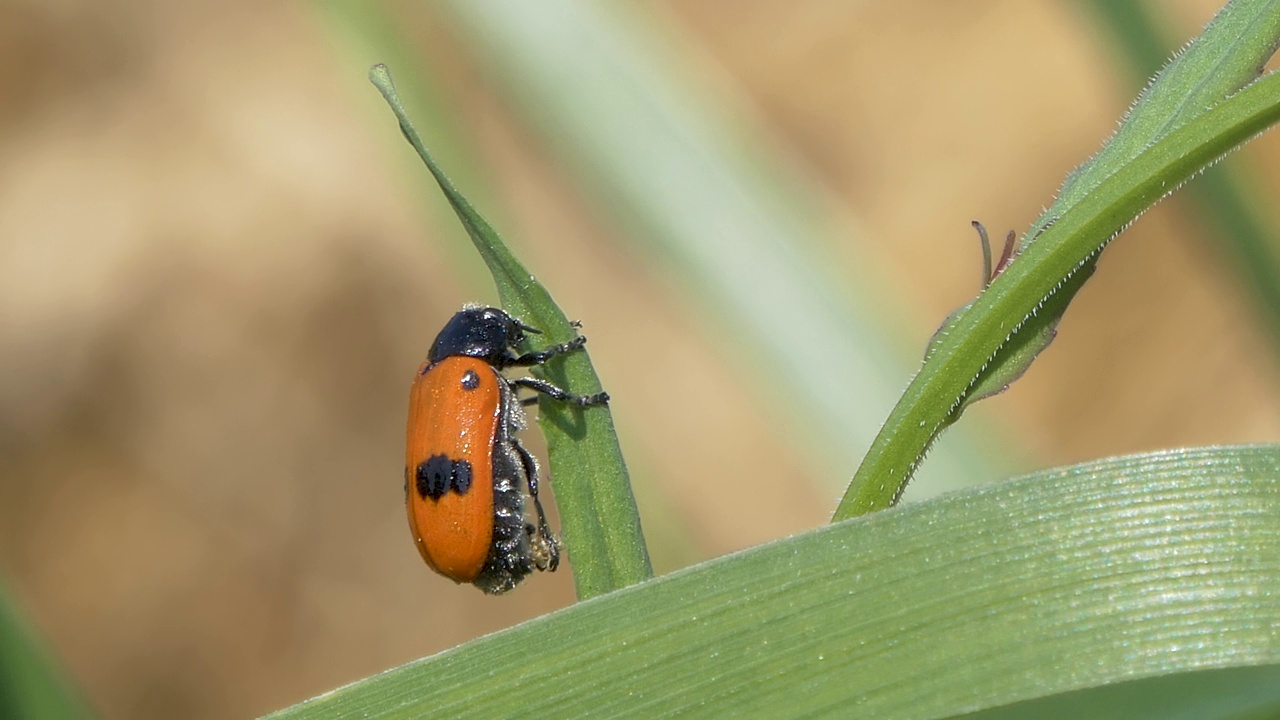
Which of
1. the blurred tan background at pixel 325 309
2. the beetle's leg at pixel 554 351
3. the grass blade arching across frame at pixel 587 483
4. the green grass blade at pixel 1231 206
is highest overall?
the blurred tan background at pixel 325 309

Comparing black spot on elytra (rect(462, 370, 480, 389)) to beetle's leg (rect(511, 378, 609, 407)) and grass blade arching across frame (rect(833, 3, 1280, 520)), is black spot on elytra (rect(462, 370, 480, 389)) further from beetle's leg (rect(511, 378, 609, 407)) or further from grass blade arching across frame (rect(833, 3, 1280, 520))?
grass blade arching across frame (rect(833, 3, 1280, 520))

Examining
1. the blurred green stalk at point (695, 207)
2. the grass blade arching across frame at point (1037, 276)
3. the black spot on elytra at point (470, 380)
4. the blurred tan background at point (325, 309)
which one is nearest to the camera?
the grass blade arching across frame at point (1037, 276)

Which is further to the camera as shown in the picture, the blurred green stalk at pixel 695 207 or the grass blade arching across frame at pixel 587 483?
the blurred green stalk at pixel 695 207

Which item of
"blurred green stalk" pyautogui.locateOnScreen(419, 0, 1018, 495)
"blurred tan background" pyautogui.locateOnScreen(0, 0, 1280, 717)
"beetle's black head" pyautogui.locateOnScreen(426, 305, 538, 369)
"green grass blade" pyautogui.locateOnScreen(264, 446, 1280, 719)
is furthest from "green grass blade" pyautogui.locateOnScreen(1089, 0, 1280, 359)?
"blurred tan background" pyautogui.locateOnScreen(0, 0, 1280, 717)

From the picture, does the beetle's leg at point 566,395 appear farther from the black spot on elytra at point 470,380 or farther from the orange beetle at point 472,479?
the black spot on elytra at point 470,380

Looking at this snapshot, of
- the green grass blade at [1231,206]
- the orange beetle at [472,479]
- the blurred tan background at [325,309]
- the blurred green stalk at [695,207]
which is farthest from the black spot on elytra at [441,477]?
the blurred tan background at [325,309]

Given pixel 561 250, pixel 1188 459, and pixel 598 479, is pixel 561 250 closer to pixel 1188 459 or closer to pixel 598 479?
pixel 598 479

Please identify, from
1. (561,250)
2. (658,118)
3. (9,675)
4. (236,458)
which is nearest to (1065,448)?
(561,250)

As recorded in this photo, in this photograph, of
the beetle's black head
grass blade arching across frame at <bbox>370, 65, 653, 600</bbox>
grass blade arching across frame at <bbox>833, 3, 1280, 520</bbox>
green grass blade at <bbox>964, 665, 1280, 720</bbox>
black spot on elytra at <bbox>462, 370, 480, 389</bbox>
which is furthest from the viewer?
the beetle's black head
